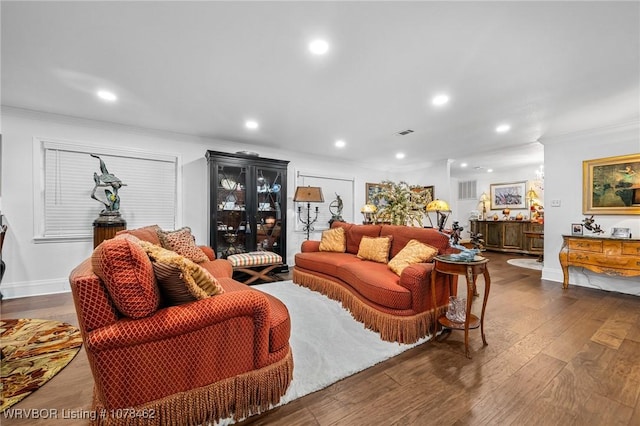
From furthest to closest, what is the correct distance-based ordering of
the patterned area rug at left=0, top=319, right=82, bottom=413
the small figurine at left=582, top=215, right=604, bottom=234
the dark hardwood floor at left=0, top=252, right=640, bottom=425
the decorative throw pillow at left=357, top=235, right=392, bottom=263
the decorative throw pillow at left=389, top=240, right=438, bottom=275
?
1. the small figurine at left=582, top=215, right=604, bottom=234
2. the decorative throw pillow at left=357, top=235, right=392, bottom=263
3. the decorative throw pillow at left=389, top=240, right=438, bottom=275
4. the patterned area rug at left=0, top=319, right=82, bottom=413
5. the dark hardwood floor at left=0, top=252, right=640, bottom=425

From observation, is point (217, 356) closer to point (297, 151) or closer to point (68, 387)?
point (68, 387)

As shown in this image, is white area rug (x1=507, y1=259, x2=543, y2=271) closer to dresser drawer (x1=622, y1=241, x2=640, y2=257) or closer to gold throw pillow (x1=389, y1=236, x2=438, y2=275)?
dresser drawer (x1=622, y1=241, x2=640, y2=257)

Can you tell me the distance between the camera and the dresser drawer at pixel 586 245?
3566 mm

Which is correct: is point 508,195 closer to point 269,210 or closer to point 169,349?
point 269,210

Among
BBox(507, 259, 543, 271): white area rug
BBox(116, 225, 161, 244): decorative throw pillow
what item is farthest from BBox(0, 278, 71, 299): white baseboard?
BBox(507, 259, 543, 271): white area rug

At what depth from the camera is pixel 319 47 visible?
198 cm

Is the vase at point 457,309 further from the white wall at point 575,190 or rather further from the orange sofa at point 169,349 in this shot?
the white wall at point 575,190

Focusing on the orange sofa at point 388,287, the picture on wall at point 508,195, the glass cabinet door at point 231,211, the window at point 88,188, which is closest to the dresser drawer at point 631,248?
the orange sofa at point 388,287

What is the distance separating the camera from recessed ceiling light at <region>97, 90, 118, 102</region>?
2762 millimetres

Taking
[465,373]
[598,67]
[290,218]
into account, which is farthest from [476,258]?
[290,218]

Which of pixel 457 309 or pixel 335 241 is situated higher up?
pixel 335 241

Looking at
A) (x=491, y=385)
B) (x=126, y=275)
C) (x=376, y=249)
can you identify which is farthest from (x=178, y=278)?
(x=376, y=249)

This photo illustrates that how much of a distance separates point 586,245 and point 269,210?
485 centimetres

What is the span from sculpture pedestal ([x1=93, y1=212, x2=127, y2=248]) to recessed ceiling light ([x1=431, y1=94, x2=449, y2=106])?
167 inches
